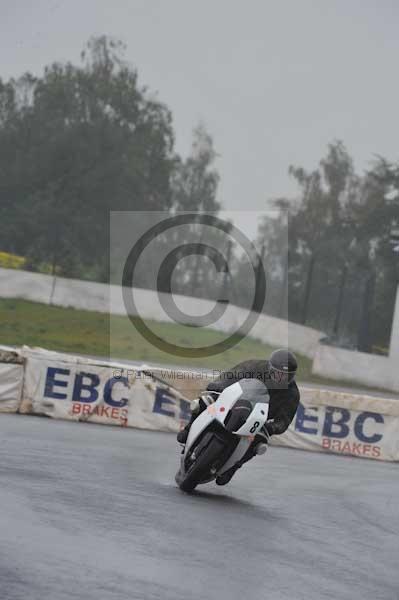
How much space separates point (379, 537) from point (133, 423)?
903cm

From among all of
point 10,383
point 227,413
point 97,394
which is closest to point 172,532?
point 227,413

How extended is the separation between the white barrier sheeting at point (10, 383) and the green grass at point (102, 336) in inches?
782

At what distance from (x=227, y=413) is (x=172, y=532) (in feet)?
6.73

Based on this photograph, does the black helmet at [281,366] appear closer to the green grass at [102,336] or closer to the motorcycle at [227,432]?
the motorcycle at [227,432]

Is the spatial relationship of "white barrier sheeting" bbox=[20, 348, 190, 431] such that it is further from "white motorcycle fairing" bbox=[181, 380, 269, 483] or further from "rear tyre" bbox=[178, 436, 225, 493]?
"white motorcycle fairing" bbox=[181, 380, 269, 483]

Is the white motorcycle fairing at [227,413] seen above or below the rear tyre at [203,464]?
above

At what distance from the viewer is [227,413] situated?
9.70 meters

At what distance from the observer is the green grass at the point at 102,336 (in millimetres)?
39438

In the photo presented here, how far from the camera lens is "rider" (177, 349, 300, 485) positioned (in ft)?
32.7

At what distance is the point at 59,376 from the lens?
58.9 feet

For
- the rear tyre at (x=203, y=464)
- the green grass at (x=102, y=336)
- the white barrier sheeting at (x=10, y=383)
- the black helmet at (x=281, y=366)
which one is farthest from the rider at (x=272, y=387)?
the green grass at (x=102, y=336)

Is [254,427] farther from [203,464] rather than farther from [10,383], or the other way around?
[10,383]

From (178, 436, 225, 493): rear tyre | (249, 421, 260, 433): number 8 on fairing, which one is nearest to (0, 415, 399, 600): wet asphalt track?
(178, 436, 225, 493): rear tyre

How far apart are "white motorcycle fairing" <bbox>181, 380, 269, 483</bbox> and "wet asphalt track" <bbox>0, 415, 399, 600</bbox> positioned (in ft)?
1.83
